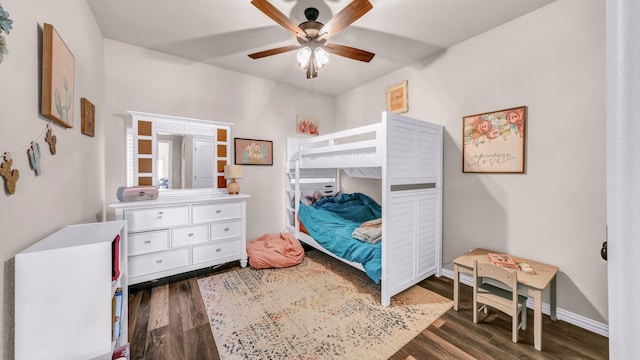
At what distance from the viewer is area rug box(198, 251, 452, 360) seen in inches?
67.8

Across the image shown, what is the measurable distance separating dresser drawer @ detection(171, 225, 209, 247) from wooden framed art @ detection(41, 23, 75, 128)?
1.36m

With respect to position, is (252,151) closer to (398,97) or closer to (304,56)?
(304,56)

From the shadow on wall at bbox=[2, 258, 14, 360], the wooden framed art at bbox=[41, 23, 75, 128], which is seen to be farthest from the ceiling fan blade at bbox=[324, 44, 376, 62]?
the shadow on wall at bbox=[2, 258, 14, 360]

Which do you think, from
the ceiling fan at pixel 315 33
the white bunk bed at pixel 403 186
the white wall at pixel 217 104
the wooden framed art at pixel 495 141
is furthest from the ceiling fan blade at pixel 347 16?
the wooden framed art at pixel 495 141

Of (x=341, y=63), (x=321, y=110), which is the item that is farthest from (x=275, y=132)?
(x=341, y=63)

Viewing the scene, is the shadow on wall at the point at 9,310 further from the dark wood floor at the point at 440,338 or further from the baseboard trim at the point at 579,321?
the baseboard trim at the point at 579,321

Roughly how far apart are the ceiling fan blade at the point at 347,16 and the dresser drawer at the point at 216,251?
248 cm

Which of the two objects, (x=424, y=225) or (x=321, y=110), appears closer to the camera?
(x=424, y=225)

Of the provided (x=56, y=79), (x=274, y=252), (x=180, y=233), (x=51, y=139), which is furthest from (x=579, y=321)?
(x=56, y=79)

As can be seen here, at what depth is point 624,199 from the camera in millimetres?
425

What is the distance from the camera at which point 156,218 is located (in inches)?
97.8

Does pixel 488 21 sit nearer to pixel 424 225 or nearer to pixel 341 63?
pixel 341 63

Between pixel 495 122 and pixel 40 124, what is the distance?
3.41 m

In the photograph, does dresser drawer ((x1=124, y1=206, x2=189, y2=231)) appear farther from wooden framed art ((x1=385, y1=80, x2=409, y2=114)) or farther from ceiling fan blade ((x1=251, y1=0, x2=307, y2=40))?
wooden framed art ((x1=385, y1=80, x2=409, y2=114))
